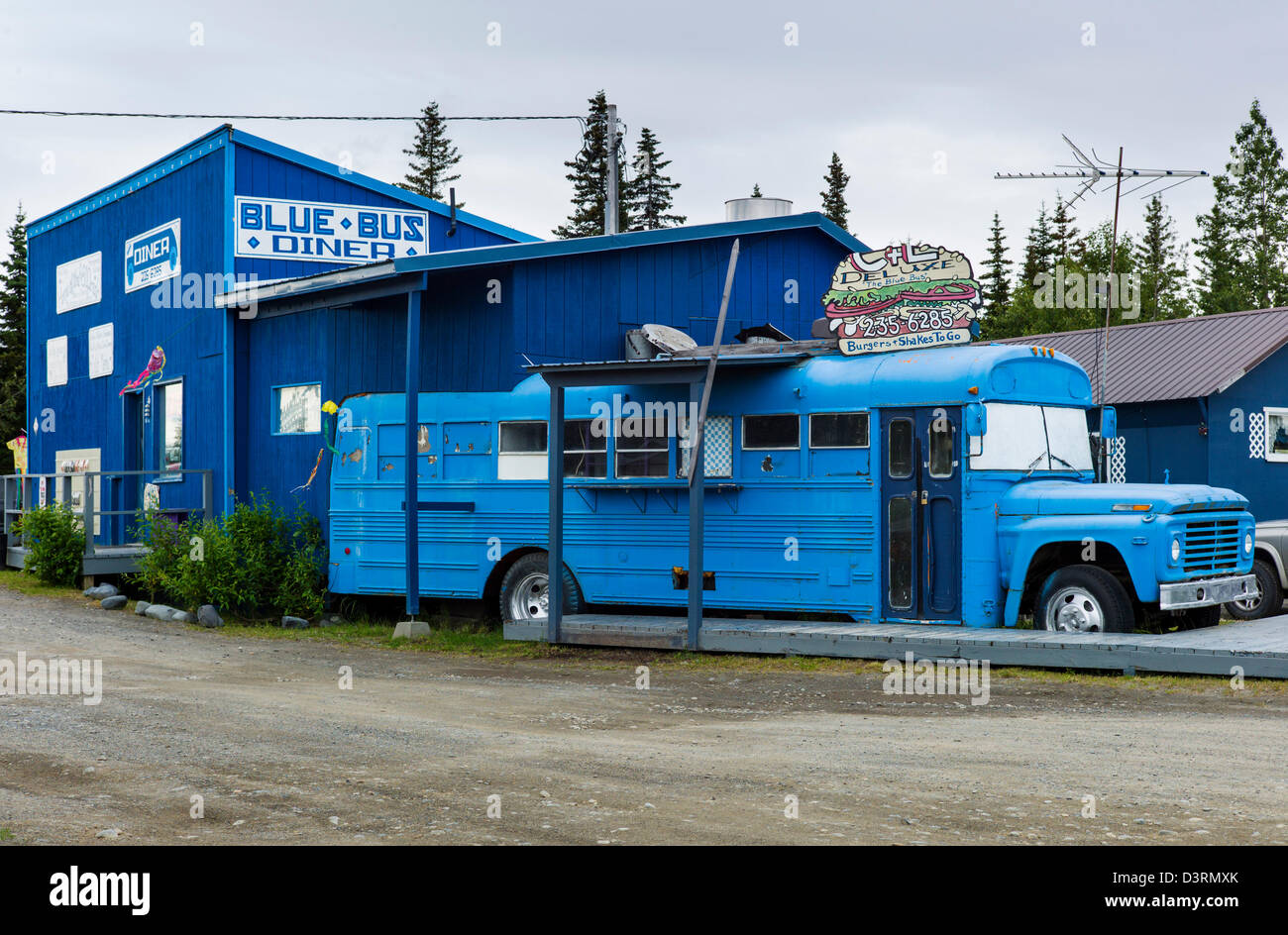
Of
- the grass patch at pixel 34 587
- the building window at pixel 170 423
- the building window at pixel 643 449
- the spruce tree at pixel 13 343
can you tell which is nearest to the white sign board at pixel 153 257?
the building window at pixel 170 423

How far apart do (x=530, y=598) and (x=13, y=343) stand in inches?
1564

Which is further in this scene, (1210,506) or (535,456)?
(535,456)

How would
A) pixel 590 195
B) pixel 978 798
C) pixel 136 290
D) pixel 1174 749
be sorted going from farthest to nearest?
pixel 590 195
pixel 136 290
pixel 1174 749
pixel 978 798

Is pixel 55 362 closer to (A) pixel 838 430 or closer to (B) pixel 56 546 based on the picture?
(B) pixel 56 546

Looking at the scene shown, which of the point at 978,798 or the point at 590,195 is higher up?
the point at 590,195

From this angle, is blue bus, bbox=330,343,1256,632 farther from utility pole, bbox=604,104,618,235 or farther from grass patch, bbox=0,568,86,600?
utility pole, bbox=604,104,618,235

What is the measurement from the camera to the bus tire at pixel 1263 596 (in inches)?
620

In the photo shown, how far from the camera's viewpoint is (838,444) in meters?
13.9

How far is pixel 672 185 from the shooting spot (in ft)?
171

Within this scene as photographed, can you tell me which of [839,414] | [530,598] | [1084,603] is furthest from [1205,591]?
[530,598]

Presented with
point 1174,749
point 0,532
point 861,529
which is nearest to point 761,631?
point 861,529

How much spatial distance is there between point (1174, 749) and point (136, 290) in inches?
809

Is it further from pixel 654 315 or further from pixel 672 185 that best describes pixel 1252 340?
pixel 672 185

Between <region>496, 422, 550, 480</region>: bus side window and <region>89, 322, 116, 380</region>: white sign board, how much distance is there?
12.1 metres
